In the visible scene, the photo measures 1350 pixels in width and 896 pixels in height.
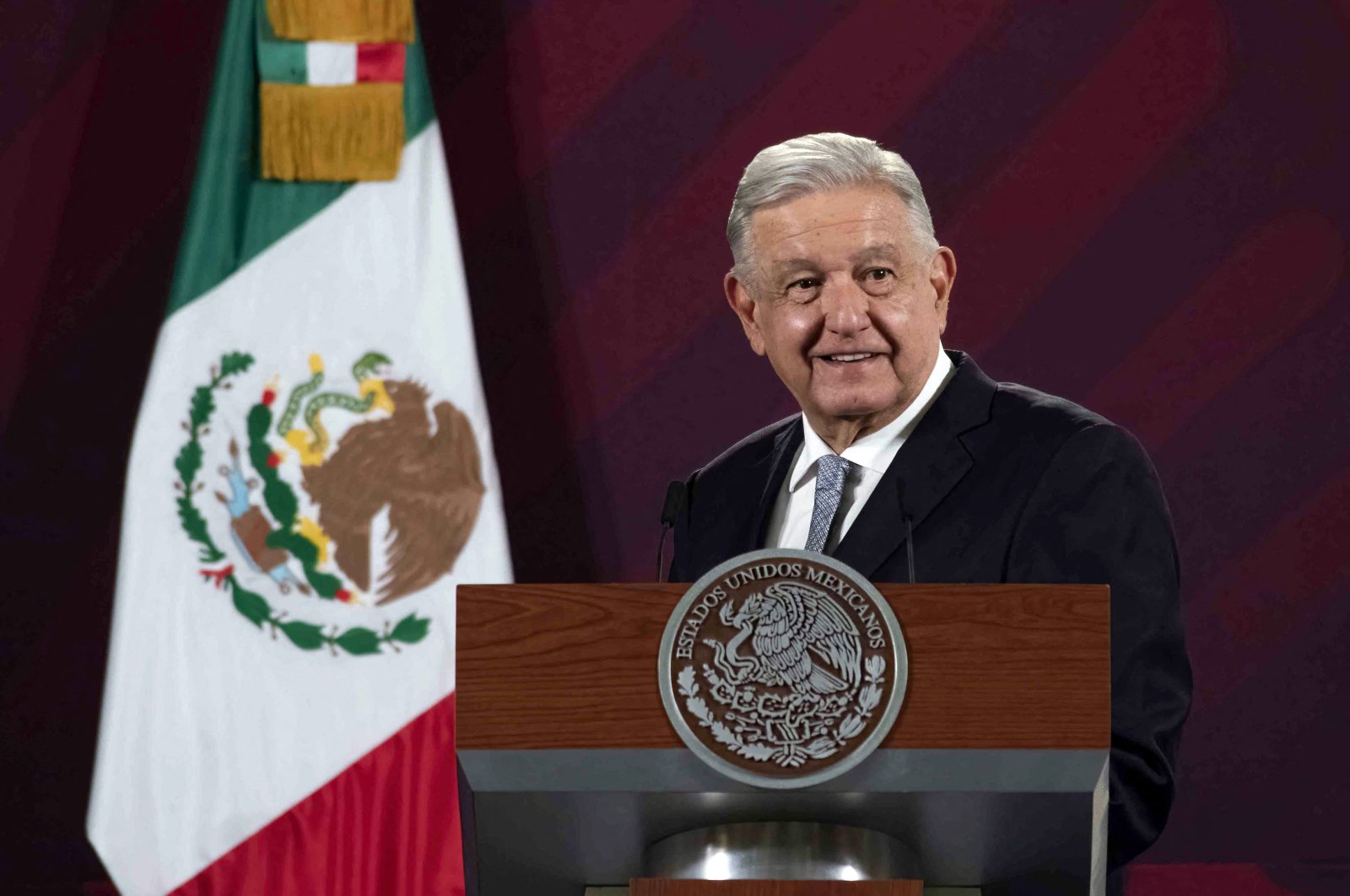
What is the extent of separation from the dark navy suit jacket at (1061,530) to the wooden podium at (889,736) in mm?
272

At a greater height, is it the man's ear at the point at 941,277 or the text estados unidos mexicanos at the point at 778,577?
the man's ear at the point at 941,277

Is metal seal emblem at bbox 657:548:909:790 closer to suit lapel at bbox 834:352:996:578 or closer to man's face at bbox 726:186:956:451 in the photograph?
suit lapel at bbox 834:352:996:578

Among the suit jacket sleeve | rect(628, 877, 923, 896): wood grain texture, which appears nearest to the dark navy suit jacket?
the suit jacket sleeve

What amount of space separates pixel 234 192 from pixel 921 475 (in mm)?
2305

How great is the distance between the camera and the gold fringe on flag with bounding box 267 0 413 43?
12.4 feet

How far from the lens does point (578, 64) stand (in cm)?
394

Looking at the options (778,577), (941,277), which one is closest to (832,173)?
(941,277)

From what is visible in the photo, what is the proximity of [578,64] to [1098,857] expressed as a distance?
2991mm

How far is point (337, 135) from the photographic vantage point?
380cm

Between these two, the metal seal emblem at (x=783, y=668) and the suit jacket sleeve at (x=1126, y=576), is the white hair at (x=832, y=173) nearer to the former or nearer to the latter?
the suit jacket sleeve at (x=1126, y=576)

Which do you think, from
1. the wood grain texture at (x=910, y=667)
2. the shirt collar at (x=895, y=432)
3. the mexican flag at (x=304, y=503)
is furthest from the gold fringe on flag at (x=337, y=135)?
the wood grain texture at (x=910, y=667)

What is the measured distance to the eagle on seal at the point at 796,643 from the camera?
4.00 feet

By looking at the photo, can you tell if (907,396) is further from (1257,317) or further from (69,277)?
(69,277)

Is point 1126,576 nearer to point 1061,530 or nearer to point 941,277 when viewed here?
point 1061,530
